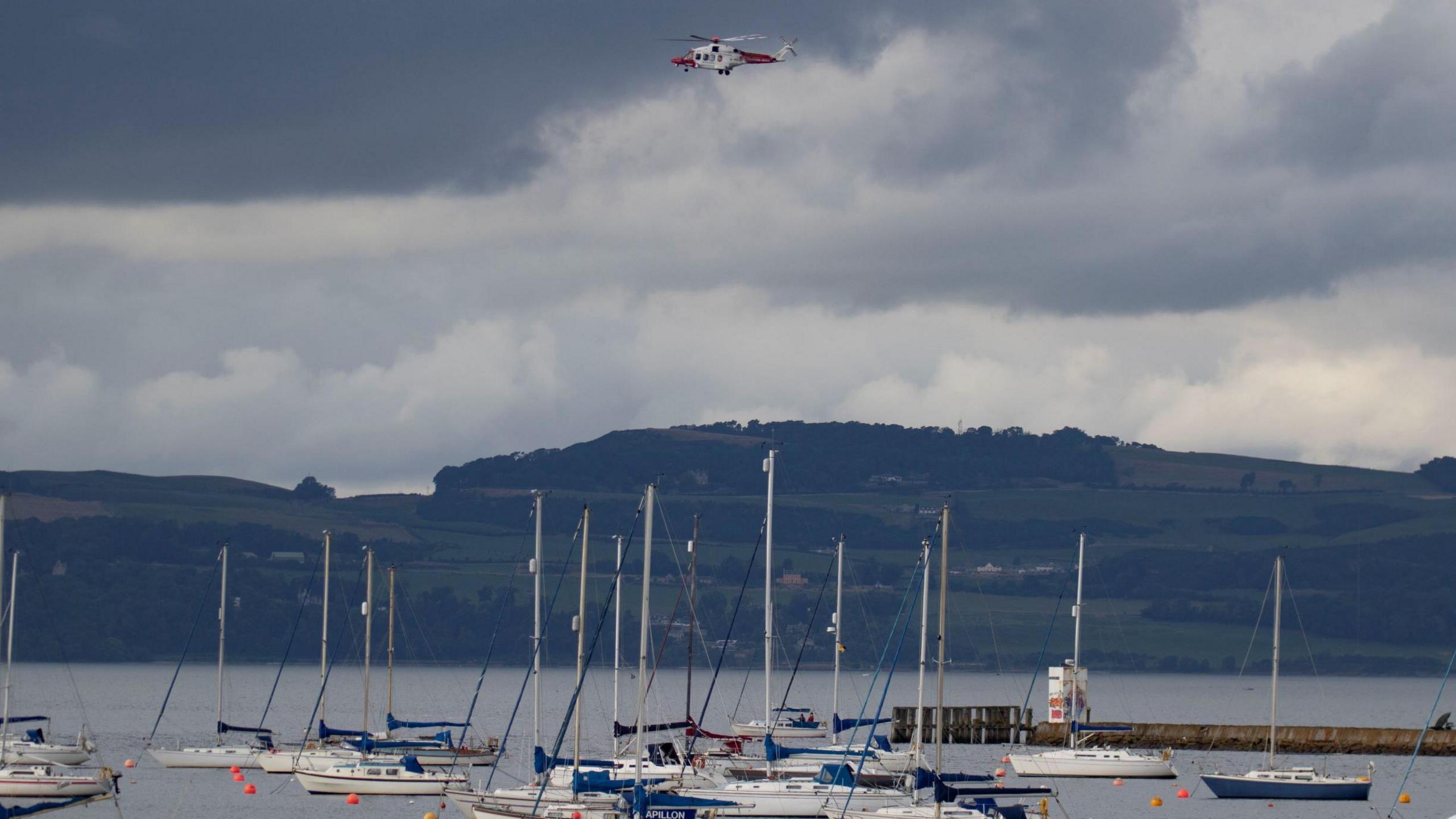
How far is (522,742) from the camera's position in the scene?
384 ft

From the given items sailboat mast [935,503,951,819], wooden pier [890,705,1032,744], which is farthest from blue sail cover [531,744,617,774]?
wooden pier [890,705,1032,744]

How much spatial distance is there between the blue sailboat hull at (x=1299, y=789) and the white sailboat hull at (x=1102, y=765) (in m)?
6.29

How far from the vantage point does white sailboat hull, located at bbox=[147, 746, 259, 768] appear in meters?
93.4

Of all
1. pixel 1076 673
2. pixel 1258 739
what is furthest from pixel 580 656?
pixel 1258 739

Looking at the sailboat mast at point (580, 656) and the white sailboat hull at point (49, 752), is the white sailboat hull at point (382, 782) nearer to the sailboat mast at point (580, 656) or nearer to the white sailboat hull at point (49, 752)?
the white sailboat hull at point (49, 752)

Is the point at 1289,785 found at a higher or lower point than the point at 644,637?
lower

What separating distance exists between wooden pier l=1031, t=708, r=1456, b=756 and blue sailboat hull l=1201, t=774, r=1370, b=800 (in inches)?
1049

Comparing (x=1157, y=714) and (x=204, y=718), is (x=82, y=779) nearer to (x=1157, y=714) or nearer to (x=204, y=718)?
(x=204, y=718)

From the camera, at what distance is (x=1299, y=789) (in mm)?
80562

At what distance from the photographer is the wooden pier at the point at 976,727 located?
4481 inches

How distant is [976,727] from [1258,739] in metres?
15.7

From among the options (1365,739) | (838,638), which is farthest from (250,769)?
(1365,739)

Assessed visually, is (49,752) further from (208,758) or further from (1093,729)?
(1093,729)

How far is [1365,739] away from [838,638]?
121ft
